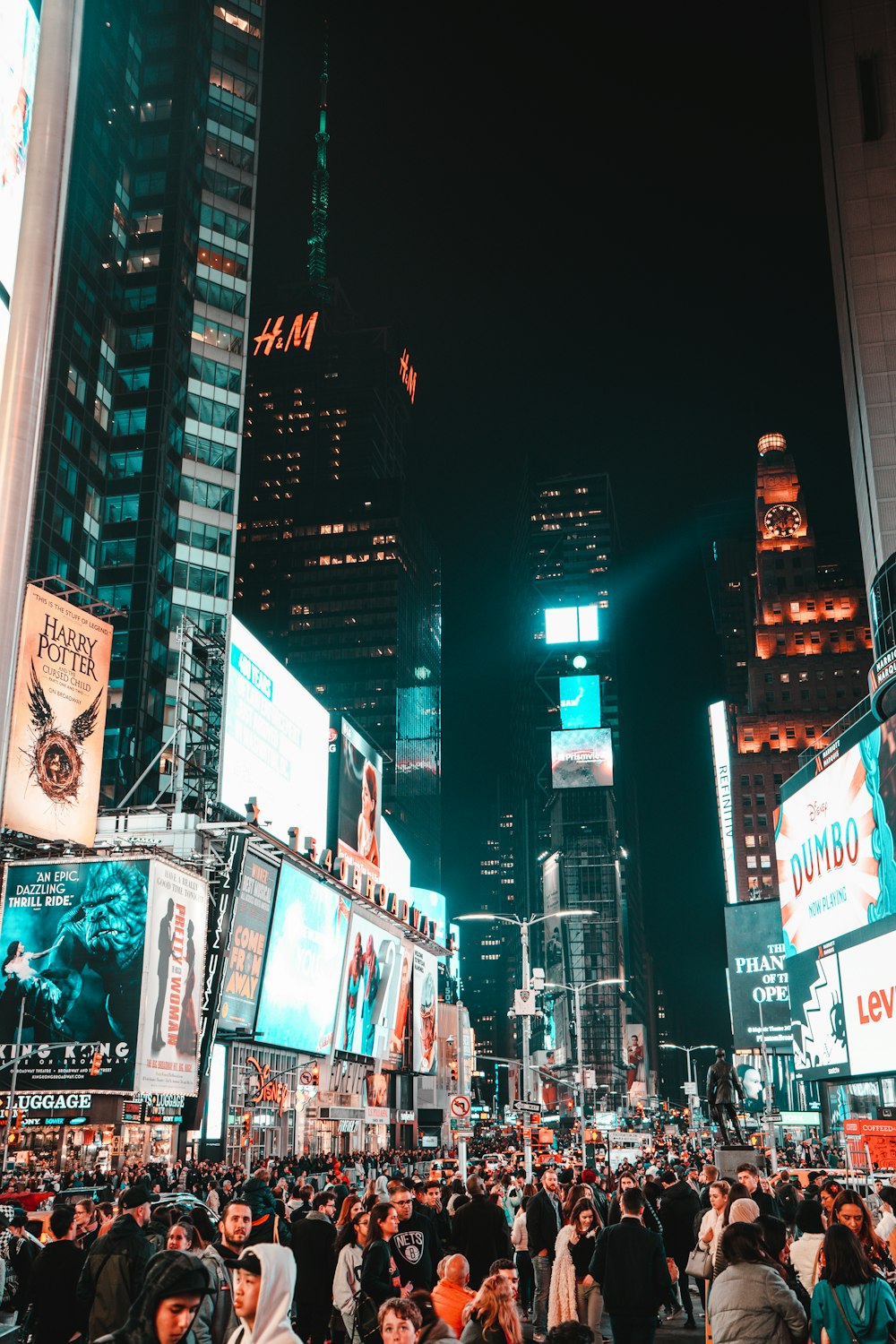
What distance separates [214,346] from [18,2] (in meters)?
82.1

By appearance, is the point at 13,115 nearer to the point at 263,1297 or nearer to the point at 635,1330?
the point at 263,1297

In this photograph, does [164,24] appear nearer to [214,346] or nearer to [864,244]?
[214,346]

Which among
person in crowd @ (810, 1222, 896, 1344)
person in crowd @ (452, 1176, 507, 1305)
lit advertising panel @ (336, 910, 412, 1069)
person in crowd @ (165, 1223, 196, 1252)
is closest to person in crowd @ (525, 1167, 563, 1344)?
person in crowd @ (452, 1176, 507, 1305)

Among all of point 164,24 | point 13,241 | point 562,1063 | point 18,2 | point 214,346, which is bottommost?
point 562,1063

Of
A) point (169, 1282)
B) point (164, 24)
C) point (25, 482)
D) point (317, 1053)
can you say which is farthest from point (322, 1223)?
point (164, 24)

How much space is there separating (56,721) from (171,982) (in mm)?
12964

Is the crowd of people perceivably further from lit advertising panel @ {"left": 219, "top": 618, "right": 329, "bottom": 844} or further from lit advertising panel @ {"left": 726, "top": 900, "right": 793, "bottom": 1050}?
lit advertising panel @ {"left": 726, "top": 900, "right": 793, "bottom": 1050}

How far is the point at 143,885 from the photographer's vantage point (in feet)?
160

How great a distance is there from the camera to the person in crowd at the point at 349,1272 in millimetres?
11008

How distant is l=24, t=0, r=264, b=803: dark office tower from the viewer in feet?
289

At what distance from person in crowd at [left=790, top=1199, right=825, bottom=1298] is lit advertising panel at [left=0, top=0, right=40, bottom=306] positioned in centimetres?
1349

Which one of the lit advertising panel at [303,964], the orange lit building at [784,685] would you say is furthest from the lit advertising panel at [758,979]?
the orange lit building at [784,685]

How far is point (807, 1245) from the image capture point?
11.5 meters

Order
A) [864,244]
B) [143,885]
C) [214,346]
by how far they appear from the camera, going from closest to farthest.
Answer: [143,885] < [864,244] < [214,346]
